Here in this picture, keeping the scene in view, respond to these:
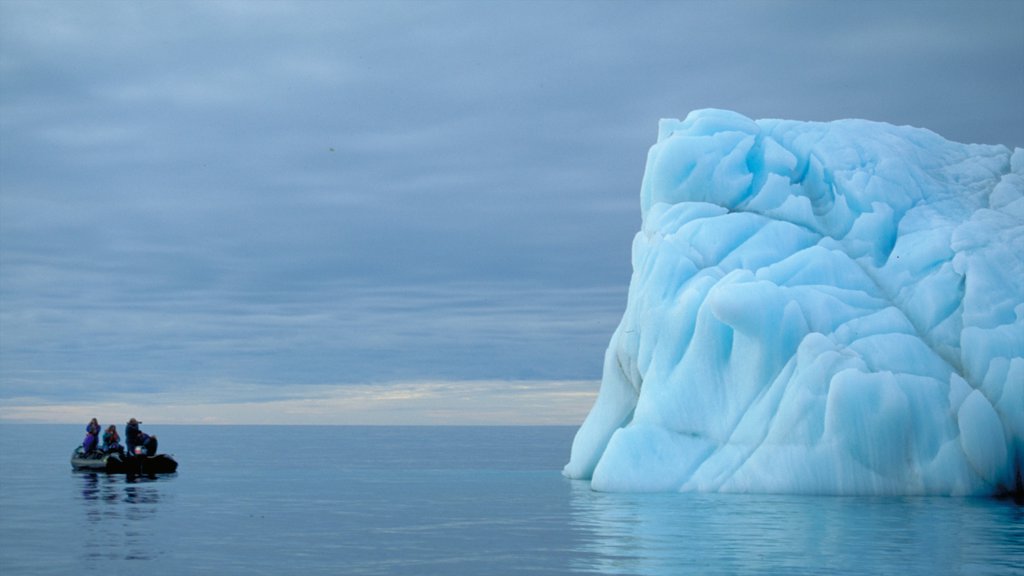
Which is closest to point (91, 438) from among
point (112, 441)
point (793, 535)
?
point (112, 441)

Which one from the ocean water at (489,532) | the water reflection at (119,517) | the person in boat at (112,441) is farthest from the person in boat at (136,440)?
the ocean water at (489,532)

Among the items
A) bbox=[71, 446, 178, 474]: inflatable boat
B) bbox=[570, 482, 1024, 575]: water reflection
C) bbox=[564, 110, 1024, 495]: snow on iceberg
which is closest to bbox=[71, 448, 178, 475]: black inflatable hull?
bbox=[71, 446, 178, 474]: inflatable boat

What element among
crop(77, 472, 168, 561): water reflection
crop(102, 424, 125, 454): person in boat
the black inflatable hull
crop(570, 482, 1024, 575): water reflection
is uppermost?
crop(102, 424, 125, 454): person in boat

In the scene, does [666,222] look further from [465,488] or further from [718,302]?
[465,488]

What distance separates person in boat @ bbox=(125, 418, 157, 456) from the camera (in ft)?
140

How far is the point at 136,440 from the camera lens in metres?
43.5

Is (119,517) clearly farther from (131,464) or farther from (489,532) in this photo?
(131,464)

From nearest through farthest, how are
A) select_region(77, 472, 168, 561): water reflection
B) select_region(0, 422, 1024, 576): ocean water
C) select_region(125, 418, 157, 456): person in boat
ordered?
select_region(0, 422, 1024, 576): ocean water → select_region(77, 472, 168, 561): water reflection → select_region(125, 418, 157, 456): person in boat

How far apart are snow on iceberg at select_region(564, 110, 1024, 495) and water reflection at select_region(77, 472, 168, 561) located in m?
12.3

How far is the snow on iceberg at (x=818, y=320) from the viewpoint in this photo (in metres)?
29.1

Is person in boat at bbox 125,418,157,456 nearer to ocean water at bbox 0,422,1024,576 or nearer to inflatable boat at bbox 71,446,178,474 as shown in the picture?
inflatable boat at bbox 71,446,178,474

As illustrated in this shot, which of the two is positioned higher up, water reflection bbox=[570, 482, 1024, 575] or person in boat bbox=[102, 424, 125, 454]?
person in boat bbox=[102, 424, 125, 454]

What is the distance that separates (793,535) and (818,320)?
30.3ft

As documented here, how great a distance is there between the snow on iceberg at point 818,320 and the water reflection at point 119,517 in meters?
12.3
